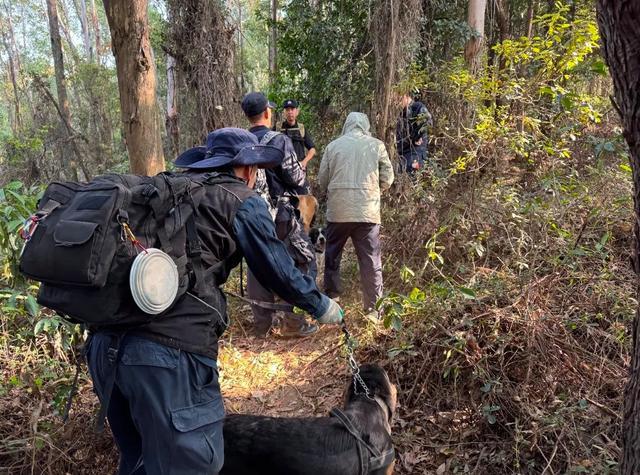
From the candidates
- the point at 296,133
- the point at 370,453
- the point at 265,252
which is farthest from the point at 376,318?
the point at 296,133

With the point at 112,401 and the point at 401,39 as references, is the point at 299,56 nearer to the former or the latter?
the point at 401,39

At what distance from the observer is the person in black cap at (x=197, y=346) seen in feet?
5.83


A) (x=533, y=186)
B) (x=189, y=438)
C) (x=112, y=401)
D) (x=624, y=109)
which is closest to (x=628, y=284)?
(x=533, y=186)

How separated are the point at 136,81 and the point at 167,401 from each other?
7.56ft

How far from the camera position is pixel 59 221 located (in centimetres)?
167

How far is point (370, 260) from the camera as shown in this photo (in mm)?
4551

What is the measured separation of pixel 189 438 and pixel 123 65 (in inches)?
99.1

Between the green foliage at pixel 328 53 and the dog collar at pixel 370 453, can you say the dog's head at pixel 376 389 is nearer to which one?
the dog collar at pixel 370 453

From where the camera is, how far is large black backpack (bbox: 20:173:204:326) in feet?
5.24

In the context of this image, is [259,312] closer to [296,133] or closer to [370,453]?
[370,453]

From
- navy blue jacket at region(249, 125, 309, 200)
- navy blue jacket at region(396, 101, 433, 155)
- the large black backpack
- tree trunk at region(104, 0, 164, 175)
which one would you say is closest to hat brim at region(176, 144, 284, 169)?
the large black backpack

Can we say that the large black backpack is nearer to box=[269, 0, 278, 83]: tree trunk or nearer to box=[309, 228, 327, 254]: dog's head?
box=[309, 228, 327, 254]: dog's head

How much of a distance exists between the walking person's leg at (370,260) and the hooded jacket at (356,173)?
0.42 feet

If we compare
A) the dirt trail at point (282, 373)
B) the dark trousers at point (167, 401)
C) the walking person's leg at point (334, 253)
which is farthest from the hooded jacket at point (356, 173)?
the dark trousers at point (167, 401)
